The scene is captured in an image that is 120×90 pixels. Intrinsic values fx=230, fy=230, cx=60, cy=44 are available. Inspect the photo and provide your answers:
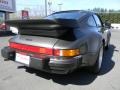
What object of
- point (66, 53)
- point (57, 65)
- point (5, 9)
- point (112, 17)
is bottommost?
point (57, 65)

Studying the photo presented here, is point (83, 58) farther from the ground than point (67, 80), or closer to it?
farther from the ground

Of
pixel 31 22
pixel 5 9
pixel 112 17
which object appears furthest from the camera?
pixel 112 17

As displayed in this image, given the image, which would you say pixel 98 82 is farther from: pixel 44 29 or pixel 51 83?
pixel 44 29

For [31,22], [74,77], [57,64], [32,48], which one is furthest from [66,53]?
[74,77]

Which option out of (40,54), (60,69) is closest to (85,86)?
(60,69)

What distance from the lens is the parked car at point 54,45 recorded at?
4.17 meters

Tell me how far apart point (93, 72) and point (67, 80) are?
799 mm

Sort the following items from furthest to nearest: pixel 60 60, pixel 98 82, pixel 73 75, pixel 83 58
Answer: pixel 73 75, pixel 98 82, pixel 83 58, pixel 60 60

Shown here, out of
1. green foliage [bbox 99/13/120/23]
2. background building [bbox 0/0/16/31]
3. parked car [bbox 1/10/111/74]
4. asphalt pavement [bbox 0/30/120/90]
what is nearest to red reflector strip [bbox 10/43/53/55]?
Answer: parked car [bbox 1/10/111/74]

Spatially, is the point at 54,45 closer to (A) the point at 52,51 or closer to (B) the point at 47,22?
(A) the point at 52,51

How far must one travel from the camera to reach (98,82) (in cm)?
490

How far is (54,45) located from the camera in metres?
4.24

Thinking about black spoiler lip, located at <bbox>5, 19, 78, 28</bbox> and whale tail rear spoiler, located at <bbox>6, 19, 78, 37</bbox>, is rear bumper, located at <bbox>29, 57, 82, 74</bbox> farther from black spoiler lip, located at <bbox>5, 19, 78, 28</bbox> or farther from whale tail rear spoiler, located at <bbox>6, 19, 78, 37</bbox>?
black spoiler lip, located at <bbox>5, 19, 78, 28</bbox>

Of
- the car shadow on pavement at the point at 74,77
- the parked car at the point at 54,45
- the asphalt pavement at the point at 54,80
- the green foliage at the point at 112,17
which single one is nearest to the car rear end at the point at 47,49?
the parked car at the point at 54,45
